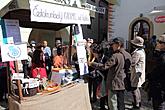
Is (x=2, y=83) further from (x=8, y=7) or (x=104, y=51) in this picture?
(x=8, y=7)

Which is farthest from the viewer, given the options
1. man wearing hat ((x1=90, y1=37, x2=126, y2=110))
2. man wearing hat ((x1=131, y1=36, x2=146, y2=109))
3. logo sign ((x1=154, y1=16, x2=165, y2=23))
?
logo sign ((x1=154, y1=16, x2=165, y2=23))

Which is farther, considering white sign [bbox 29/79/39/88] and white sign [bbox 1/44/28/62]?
white sign [bbox 29/79/39/88]

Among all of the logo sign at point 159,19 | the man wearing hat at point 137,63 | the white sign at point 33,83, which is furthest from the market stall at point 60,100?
the logo sign at point 159,19

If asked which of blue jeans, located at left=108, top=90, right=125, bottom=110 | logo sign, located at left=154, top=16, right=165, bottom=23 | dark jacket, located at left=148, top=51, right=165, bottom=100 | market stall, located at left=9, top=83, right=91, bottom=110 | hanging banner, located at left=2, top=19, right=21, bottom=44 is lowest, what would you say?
blue jeans, located at left=108, top=90, right=125, bottom=110

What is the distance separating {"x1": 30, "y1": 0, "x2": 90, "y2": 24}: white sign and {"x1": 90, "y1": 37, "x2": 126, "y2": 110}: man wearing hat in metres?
0.79

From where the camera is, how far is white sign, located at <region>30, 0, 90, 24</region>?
4754 millimetres

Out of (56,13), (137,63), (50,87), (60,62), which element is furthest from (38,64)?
(137,63)

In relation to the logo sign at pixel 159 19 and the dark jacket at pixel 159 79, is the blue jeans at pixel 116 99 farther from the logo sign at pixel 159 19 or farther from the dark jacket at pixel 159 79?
the logo sign at pixel 159 19

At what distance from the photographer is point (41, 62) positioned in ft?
22.5

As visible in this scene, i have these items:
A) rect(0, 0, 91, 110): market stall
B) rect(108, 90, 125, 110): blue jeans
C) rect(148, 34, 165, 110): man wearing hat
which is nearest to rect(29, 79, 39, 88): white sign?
rect(0, 0, 91, 110): market stall

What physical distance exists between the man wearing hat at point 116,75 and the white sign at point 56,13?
30.9 inches

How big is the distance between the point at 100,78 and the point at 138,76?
0.86m

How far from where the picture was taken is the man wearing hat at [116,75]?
6.08m

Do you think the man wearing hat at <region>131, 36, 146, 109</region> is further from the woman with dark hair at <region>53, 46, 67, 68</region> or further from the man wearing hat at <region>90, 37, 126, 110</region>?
the woman with dark hair at <region>53, 46, 67, 68</region>
